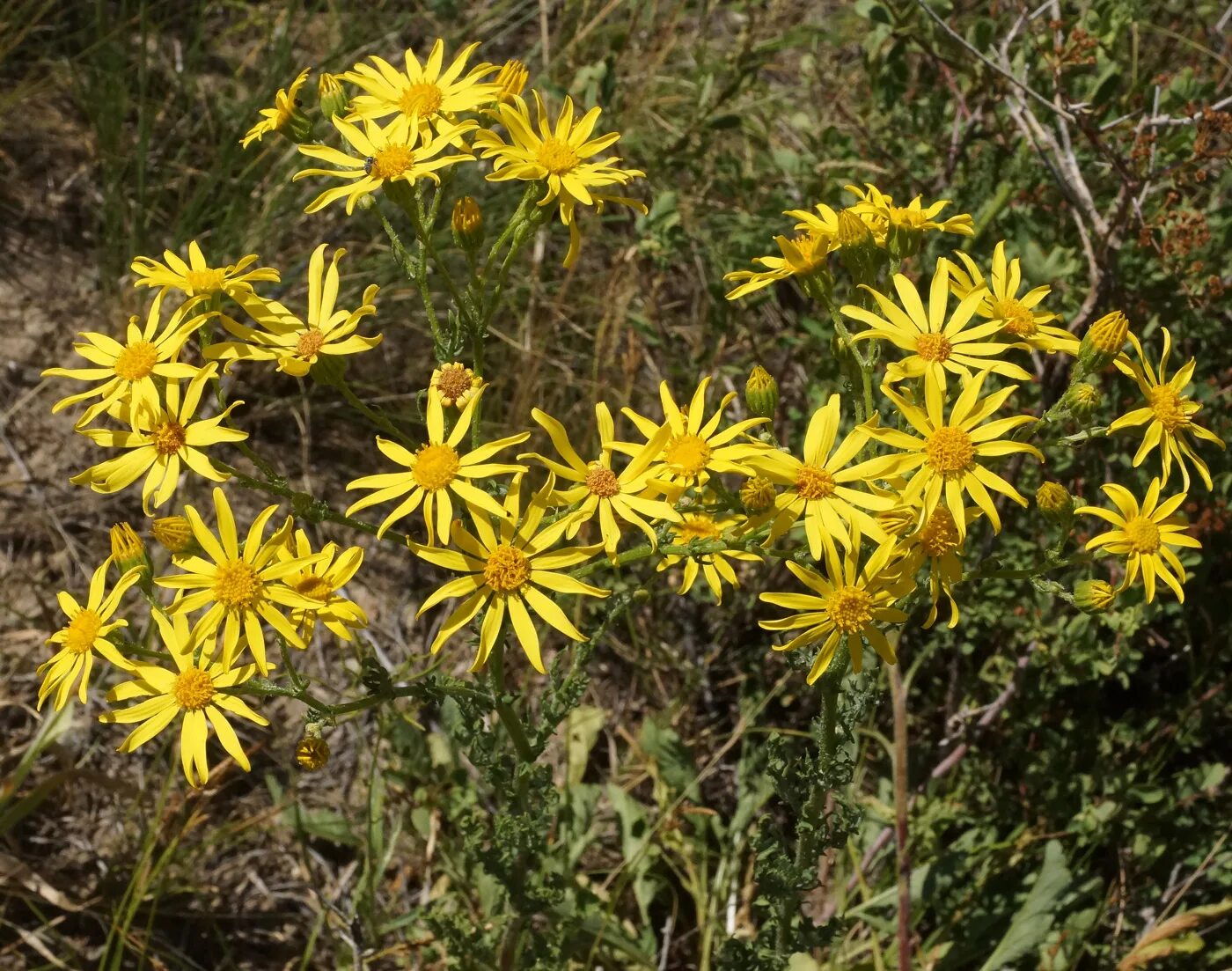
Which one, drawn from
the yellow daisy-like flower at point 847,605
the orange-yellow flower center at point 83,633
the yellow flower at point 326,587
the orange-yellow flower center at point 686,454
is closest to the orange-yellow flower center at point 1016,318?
the yellow daisy-like flower at point 847,605

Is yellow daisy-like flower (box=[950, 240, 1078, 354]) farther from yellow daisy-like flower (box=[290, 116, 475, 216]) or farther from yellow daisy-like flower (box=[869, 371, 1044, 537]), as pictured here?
yellow daisy-like flower (box=[290, 116, 475, 216])

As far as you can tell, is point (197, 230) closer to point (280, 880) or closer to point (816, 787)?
point (280, 880)

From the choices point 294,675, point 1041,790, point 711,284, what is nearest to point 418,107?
point 294,675

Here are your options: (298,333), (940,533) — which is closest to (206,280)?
(298,333)

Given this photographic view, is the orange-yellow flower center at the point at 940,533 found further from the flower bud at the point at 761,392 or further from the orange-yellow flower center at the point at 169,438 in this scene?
the orange-yellow flower center at the point at 169,438

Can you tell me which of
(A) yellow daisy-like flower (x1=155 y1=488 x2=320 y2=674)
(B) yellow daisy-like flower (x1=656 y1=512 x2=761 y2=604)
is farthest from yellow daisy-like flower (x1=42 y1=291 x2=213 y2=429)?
(B) yellow daisy-like flower (x1=656 y1=512 x2=761 y2=604)
